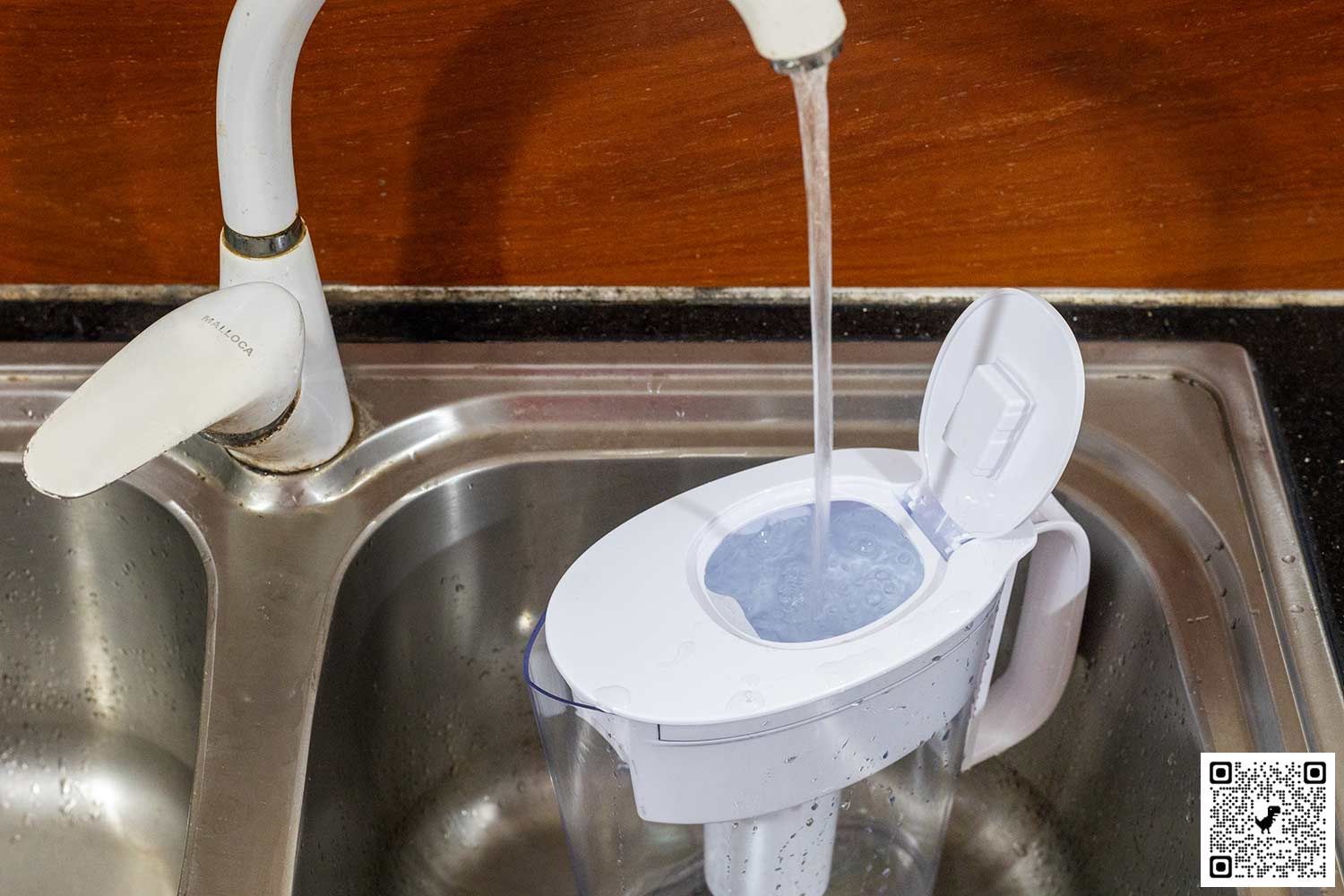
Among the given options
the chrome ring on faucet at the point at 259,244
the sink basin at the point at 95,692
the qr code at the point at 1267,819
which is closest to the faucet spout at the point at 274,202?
the chrome ring on faucet at the point at 259,244

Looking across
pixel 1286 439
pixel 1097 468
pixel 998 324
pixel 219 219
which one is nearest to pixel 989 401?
pixel 998 324

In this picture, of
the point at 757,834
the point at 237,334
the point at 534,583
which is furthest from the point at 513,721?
the point at 237,334

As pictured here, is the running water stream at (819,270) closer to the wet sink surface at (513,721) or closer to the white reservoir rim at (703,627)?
the white reservoir rim at (703,627)

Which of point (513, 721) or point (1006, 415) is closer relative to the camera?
point (1006, 415)

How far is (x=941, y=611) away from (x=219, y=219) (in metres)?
0.57

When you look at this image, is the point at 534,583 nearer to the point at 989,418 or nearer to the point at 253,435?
the point at 253,435

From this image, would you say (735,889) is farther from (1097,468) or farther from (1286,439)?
(1286,439)

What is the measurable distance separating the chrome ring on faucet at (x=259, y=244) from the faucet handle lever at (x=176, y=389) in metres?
0.02

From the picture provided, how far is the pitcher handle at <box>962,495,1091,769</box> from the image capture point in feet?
2.47

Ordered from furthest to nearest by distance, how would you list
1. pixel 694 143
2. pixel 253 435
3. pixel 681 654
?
pixel 694 143 → pixel 253 435 → pixel 681 654

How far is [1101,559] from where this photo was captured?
82 centimetres

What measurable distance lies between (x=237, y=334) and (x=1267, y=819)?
57 centimetres

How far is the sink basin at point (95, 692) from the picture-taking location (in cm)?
86

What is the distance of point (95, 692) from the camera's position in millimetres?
921
